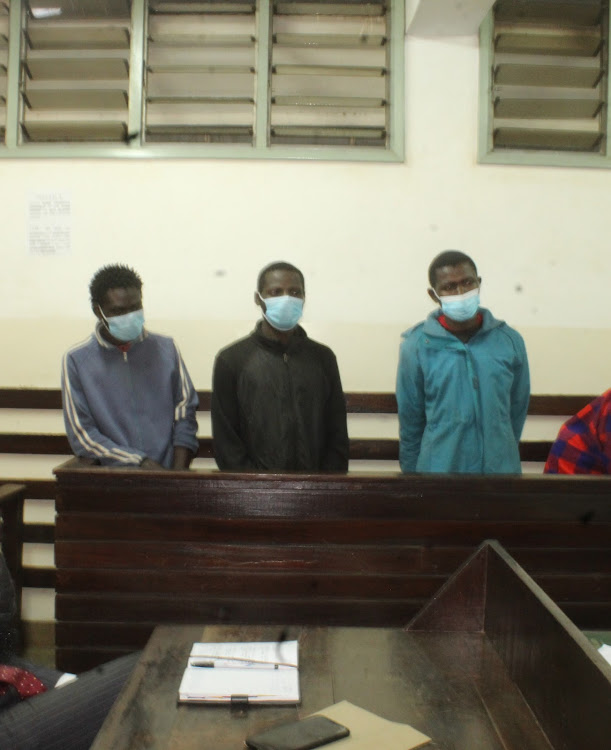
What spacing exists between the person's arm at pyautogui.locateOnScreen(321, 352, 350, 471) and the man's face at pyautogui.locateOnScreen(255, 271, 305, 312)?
33 centimetres

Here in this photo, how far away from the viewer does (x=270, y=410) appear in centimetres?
227

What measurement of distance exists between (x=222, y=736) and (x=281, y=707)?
135 mm

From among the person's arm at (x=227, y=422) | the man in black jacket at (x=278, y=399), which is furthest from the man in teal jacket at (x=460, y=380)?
the person's arm at (x=227, y=422)

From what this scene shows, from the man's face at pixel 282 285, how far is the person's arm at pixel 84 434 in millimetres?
750

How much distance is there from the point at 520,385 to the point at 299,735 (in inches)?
68.8

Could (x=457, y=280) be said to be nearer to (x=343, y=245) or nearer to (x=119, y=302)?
(x=343, y=245)

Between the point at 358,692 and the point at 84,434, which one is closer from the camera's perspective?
the point at 358,692

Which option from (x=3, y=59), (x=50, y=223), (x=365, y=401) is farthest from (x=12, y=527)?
(x=3, y=59)

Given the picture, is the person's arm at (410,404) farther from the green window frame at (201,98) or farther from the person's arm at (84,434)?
the green window frame at (201,98)

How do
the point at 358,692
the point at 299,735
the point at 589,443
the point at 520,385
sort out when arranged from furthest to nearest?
the point at 520,385 < the point at 589,443 < the point at 358,692 < the point at 299,735

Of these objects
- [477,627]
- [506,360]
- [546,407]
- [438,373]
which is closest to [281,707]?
[477,627]

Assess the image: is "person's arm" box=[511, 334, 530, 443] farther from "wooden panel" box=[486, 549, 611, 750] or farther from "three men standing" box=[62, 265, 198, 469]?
"three men standing" box=[62, 265, 198, 469]

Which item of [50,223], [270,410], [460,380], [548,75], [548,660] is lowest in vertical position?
[548,660]

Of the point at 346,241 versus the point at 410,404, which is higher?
the point at 346,241
